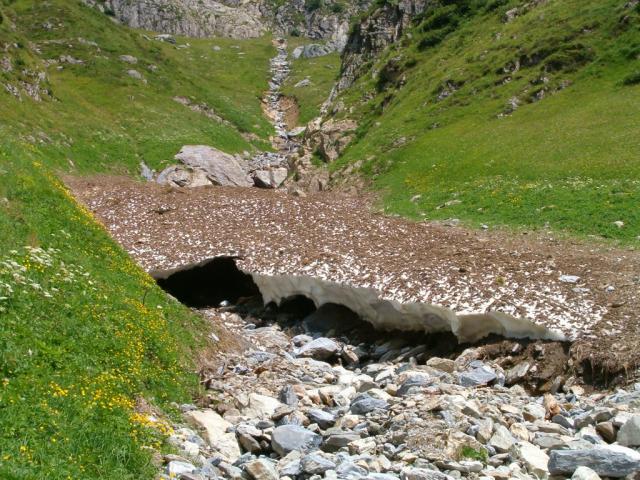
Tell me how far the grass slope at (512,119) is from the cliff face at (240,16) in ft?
306

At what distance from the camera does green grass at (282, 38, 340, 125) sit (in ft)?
Result: 305

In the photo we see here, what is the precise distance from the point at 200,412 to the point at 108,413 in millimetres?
3116

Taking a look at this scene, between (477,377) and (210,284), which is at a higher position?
(477,377)

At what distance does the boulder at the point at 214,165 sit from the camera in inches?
2137

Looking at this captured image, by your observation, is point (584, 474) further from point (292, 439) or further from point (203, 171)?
point (203, 171)

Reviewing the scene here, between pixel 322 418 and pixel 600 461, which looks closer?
pixel 600 461

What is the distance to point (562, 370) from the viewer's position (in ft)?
51.6

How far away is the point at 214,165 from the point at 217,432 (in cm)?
4567

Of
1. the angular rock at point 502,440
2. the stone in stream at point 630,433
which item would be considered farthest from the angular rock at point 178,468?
the stone in stream at point 630,433

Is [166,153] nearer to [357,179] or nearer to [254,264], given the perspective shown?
[357,179]

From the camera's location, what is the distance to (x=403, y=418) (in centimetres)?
1182

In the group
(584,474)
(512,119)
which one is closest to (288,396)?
(584,474)

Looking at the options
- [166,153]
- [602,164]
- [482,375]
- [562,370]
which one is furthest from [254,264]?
[166,153]

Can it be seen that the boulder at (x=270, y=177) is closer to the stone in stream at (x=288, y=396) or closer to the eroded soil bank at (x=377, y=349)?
the eroded soil bank at (x=377, y=349)
